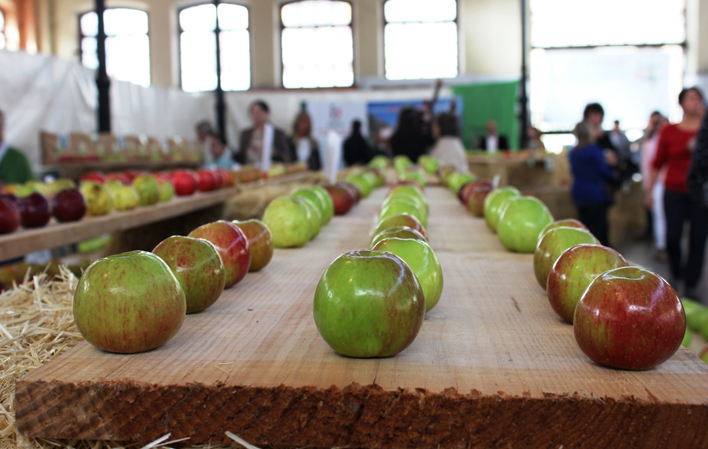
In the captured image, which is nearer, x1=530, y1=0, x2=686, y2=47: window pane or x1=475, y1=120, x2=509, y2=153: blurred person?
x1=475, y1=120, x2=509, y2=153: blurred person

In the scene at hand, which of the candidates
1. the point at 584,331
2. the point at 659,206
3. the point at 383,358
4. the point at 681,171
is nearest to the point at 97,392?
the point at 383,358

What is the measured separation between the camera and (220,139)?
912 centimetres

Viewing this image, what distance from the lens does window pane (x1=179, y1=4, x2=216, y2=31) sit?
57.5 ft

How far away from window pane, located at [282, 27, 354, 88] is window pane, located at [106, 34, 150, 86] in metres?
4.03

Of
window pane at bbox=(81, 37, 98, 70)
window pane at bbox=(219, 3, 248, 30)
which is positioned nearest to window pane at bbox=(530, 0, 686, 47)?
window pane at bbox=(219, 3, 248, 30)

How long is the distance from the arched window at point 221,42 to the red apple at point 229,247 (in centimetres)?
1677

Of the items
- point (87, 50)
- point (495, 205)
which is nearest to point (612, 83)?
point (87, 50)

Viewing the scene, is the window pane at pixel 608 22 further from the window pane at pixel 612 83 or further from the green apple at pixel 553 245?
the green apple at pixel 553 245

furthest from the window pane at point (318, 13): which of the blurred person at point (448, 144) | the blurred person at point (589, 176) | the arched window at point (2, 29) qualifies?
the blurred person at point (589, 176)

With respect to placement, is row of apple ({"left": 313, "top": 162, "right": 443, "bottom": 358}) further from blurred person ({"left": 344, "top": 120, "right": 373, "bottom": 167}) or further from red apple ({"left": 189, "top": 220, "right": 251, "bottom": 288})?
blurred person ({"left": 344, "top": 120, "right": 373, "bottom": 167})

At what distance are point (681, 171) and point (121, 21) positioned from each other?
16.6 meters

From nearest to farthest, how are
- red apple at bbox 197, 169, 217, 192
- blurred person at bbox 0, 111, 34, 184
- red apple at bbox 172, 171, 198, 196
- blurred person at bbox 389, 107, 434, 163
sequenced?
red apple at bbox 172, 171, 198, 196
red apple at bbox 197, 169, 217, 192
blurred person at bbox 0, 111, 34, 184
blurred person at bbox 389, 107, 434, 163

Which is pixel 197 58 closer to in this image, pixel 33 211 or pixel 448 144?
pixel 448 144

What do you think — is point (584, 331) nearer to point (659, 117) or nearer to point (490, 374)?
point (490, 374)
